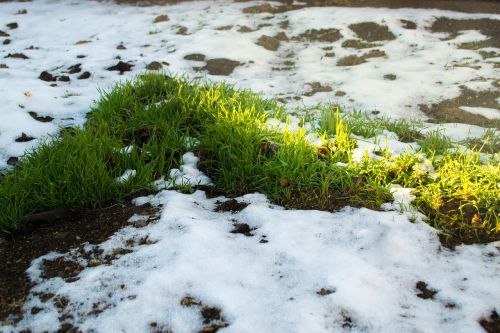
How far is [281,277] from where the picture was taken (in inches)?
77.0

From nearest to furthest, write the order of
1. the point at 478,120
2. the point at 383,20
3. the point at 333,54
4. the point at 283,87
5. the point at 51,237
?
the point at 51,237 → the point at 478,120 → the point at 283,87 → the point at 333,54 → the point at 383,20

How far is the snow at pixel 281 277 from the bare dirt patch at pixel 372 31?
4761 millimetres

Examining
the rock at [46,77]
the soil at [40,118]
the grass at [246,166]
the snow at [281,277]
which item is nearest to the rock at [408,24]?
the grass at [246,166]

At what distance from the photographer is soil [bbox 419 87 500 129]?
4.11 m

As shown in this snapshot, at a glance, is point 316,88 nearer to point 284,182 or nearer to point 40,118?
point 284,182

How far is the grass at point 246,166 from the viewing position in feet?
8.43

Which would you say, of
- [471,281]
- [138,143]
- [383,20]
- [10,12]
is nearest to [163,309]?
[471,281]

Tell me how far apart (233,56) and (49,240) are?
419 centimetres

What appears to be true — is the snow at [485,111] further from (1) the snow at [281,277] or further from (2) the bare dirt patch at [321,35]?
(2) the bare dirt patch at [321,35]

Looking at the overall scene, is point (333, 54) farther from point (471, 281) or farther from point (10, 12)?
point (10, 12)

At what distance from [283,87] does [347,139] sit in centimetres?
211

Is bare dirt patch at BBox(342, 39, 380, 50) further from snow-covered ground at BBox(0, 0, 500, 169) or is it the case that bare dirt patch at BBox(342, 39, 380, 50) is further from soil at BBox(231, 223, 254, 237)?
soil at BBox(231, 223, 254, 237)

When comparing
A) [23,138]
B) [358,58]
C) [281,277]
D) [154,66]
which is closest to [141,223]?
[281,277]

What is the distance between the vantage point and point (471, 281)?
196 cm
